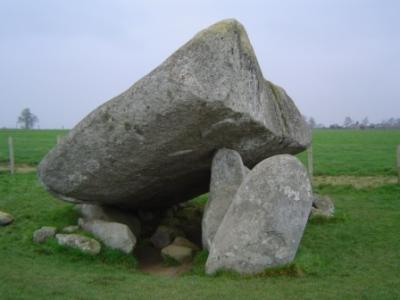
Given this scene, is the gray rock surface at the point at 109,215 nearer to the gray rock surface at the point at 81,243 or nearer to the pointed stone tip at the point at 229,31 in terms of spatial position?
the gray rock surface at the point at 81,243

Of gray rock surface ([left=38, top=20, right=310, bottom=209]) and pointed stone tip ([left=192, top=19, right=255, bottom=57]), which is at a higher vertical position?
pointed stone tip ([left=192, top=19, right=255, bottom=57])

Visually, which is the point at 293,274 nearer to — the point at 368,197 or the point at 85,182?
the point at 85,182

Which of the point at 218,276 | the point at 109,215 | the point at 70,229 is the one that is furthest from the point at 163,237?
the point at 218,276

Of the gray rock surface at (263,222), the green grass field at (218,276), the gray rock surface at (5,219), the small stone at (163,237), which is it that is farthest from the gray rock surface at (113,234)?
the gray rock surface at (5,219)

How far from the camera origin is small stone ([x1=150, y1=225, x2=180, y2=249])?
10.9m

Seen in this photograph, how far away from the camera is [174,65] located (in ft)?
25.8

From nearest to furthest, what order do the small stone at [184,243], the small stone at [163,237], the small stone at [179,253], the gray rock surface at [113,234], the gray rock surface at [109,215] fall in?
the small stone at [179,253] < the gray rock surface at [113,234] < the small stone at [184,243] < the gray rock surface at [109,215] < the small stone at [163,237]

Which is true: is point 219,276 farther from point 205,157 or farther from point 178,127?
point 205,157

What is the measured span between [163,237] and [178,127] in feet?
11.6

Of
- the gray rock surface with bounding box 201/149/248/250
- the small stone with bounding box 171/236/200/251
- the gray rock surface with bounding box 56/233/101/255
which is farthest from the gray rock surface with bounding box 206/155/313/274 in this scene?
the gray rock surface with bounding box 56/233/101/255

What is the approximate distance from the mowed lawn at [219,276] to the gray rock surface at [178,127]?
4.63 feet

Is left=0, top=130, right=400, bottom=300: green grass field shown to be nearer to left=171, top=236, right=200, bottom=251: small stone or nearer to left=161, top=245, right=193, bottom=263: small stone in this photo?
left=161, top=245, right=193, bottom=263: small stone

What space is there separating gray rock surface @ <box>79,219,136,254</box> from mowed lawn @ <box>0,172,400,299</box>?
223 millimetres

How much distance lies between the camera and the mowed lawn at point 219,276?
22.6ft
